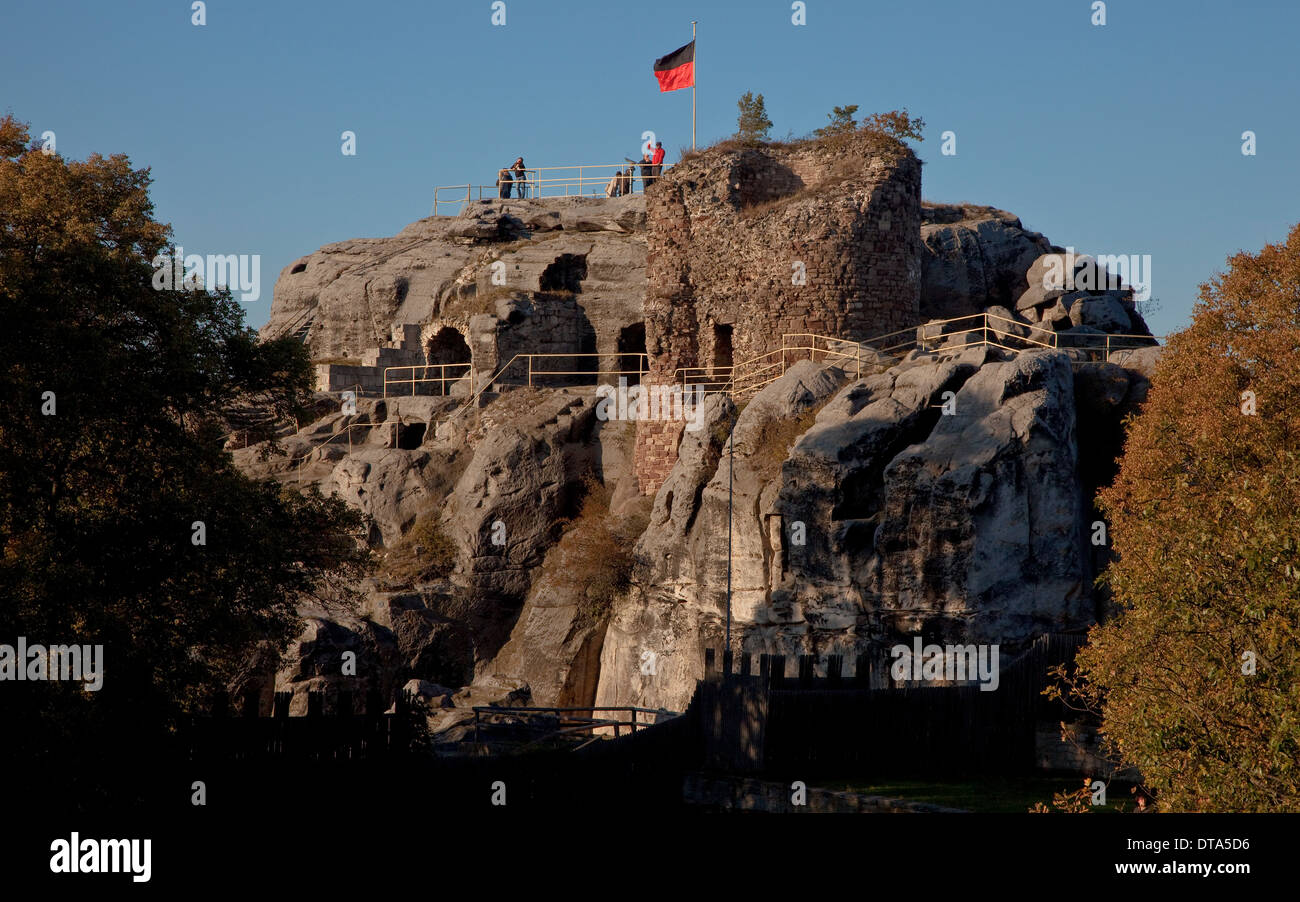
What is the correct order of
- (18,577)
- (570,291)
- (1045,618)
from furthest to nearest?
(570,291) → (1045,618) → (18,577)

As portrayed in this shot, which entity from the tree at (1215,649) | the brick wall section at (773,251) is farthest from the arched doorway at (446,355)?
the tree at (1215,649)

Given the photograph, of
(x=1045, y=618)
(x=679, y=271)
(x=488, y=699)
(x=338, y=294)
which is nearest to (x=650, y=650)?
(x=488, y=699)

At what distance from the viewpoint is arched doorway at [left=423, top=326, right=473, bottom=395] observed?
47219 millimetres

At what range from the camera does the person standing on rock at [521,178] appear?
56719 millimetres

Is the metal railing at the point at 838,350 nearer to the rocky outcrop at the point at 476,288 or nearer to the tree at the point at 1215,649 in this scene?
the rocky outcrop at the point at 476,288

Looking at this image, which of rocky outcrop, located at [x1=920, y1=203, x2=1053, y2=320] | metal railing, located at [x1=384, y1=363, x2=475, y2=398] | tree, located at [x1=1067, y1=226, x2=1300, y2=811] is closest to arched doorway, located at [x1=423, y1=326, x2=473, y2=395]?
metal railing, located at [x1=384, y1=363, x2=475, y2=398]

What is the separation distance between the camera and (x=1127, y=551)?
22.4m

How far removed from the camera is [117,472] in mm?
19266

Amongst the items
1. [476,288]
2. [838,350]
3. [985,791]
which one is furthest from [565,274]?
[985,791]

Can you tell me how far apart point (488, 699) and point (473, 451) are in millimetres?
11321

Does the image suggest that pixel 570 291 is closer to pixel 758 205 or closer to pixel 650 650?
pixel 758 205

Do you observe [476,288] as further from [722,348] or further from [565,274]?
[722,348]

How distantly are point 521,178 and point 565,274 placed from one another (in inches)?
422

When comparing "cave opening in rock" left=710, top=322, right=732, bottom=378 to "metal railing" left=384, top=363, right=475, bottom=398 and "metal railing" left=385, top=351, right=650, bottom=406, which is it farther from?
"metal railing" left=384, top=363, right=475, bottom=398
